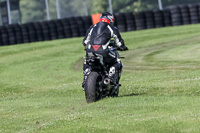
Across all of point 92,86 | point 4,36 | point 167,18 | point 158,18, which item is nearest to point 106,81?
point 92,86

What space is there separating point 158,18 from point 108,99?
2245cm

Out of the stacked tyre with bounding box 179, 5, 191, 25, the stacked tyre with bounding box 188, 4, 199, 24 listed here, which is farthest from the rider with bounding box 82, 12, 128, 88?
the stacked tyre with bounding box 188, 4, 199, 24

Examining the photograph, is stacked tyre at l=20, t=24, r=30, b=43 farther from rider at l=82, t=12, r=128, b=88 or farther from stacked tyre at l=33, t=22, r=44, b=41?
rider at l=82, t=12, r=128, b=88

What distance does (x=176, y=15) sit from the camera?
3194 centimetres

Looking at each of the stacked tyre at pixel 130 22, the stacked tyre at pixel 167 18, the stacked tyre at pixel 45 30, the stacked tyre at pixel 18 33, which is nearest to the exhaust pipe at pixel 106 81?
the stacked tyre at pixel 18 33

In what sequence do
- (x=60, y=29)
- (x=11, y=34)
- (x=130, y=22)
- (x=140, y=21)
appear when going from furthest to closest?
1. (x=140, y=21)
2. (x=130, y=22)
3. (x=60, y=29)
4. (x=11, y=34)

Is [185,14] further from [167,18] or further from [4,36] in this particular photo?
[4,36]

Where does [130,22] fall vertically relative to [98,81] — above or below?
below

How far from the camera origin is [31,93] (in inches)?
559

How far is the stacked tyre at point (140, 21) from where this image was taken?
3133 cm

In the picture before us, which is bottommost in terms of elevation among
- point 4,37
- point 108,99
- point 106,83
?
point 4,37

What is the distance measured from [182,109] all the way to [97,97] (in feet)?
8.71

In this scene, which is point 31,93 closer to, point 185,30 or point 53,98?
point 53,98

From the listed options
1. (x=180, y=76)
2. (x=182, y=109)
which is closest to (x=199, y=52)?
(x=180, y=76)
